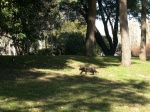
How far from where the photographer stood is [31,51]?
Result: 117 ft

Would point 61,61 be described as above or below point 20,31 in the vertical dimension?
below

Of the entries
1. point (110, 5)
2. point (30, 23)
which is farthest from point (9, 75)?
point (110, 5)

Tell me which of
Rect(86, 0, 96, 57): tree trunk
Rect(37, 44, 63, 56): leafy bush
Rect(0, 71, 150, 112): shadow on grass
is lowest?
Rect(0, 71, 150, 112): shadow on grass

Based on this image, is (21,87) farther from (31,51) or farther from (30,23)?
(31,51)

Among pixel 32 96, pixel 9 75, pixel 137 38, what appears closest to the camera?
pixel 32 96

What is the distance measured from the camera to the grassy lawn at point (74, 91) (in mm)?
9344

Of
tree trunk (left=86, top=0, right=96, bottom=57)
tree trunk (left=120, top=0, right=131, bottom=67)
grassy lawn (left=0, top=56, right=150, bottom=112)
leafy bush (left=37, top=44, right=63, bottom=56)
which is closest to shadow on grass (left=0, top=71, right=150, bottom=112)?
grassy lawn (left=0, top=56, right=150, bottom=112)

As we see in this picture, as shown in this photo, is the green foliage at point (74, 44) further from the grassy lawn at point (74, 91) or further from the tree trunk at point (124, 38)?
the grassy lawn at point (74, 91)

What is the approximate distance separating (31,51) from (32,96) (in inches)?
997

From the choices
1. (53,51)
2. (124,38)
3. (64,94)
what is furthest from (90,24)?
(64,94)

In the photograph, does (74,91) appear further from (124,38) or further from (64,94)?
(124,38)

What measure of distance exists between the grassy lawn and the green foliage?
14573 mm

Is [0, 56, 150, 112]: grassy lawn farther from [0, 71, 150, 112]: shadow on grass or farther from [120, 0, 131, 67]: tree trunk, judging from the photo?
[120, 0, 131, 67]: tree trunk

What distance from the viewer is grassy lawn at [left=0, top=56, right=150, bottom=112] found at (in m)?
9.34
